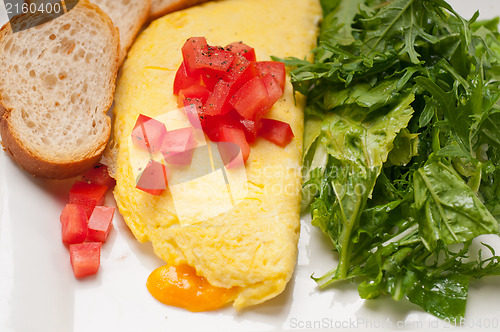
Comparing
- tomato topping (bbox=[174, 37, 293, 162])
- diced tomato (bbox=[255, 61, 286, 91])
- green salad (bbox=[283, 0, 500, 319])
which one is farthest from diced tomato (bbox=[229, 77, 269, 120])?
green salad (bbox=[283, 0, 500, 319])

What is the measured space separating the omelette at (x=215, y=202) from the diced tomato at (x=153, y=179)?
0.05 m

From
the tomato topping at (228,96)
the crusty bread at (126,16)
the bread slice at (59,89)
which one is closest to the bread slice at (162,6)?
the crusty bread at (126,16)

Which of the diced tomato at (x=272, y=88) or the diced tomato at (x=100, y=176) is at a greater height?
the diced tomato at (x=272, y=88)

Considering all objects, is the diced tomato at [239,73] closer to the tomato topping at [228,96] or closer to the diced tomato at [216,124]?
the tomato topping at [228,96]

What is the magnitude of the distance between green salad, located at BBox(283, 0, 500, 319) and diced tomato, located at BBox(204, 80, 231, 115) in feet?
1.64

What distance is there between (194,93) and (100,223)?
2.59 ft

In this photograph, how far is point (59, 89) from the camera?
2418mm

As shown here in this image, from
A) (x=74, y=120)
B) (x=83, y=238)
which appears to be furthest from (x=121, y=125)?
(x=83, y=238)

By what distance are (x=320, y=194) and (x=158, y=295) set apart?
35.5 inches

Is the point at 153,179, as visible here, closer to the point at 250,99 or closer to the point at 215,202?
the point at 215,202

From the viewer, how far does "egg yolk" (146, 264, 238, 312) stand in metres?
2.07

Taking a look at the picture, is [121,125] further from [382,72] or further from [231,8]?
[382,72]

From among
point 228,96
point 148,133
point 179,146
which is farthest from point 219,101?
point 148,133

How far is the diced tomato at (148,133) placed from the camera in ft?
7.24
